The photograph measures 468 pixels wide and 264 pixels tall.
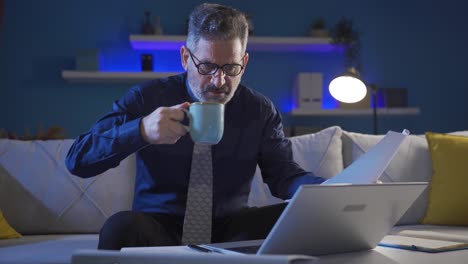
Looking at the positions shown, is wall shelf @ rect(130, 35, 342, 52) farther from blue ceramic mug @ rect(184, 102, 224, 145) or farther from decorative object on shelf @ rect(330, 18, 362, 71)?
blue ceramic mug @ rect(184, 102, 224, 145)

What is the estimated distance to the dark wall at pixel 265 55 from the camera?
4.17 m

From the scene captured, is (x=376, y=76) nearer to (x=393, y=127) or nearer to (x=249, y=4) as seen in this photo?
(x=393, y=127)

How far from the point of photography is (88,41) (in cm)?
421

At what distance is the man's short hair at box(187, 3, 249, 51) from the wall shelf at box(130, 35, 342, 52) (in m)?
2.27

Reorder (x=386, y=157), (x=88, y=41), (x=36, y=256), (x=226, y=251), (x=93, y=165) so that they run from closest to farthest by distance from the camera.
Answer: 1. (x=226, y=251)
2. (x=386, y=157)
3. (x=93, y=165)
4. (x=36, y=256)
5. (x=88, y=41)

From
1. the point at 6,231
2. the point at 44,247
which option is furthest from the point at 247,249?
the point at 6,231

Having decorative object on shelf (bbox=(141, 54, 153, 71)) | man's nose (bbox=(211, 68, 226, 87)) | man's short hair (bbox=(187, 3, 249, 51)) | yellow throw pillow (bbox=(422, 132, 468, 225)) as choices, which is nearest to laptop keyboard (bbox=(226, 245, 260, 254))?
man's nose (bbox=(211, 68, 226, 87))

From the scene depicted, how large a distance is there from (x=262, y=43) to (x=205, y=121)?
2.94 m


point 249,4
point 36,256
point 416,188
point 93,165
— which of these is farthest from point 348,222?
point 249,4

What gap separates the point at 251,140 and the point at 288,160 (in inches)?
5.5

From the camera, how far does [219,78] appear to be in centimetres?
168

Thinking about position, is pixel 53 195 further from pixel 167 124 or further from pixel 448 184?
pixel 448 184

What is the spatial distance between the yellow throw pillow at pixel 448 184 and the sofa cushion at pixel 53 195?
1216 mm

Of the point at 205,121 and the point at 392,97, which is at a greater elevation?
the point at 205,121
